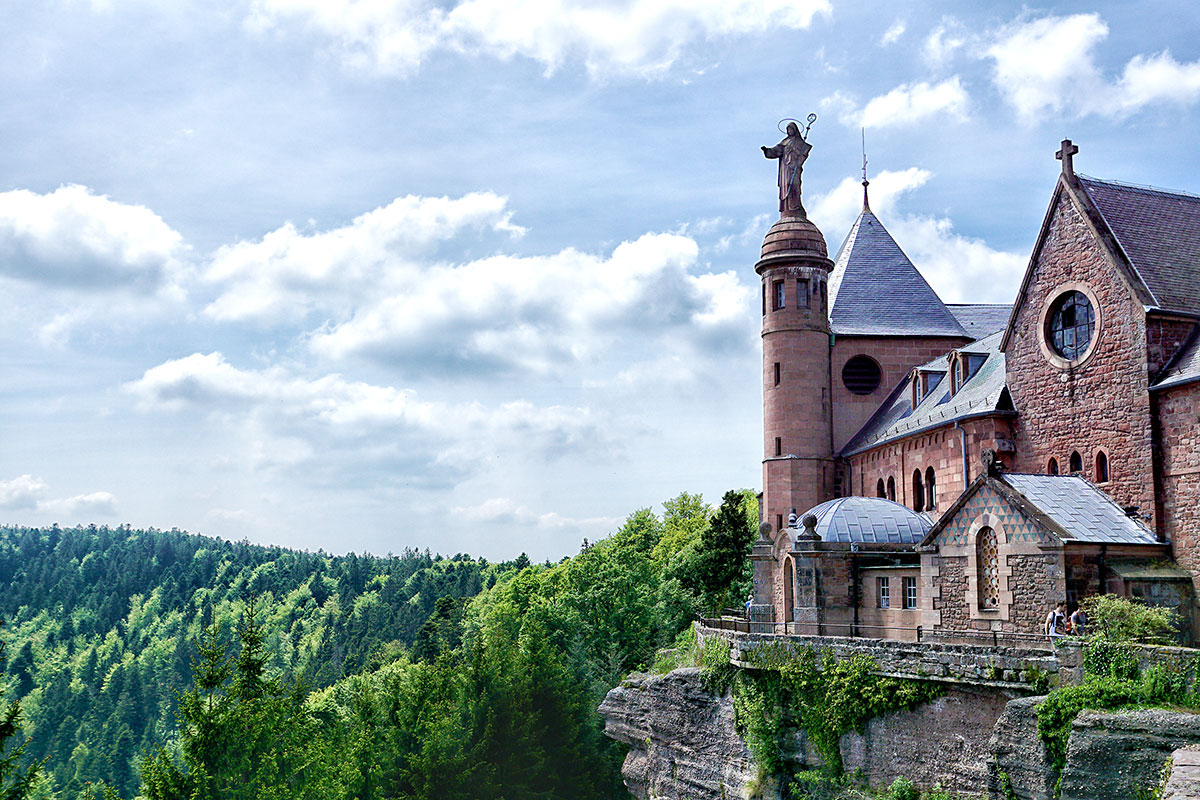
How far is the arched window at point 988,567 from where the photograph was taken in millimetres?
31047

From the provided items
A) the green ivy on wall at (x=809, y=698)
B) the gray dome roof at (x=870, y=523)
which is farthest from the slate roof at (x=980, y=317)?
the green ivy on wall at (x=809, y=698)

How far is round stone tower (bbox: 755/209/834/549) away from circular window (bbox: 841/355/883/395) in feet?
4.40

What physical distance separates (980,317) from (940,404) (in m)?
13.3

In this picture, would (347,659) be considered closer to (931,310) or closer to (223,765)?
(931,310)

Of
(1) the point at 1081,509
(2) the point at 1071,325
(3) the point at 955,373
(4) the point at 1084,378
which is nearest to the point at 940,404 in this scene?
(3) the point at 955,373

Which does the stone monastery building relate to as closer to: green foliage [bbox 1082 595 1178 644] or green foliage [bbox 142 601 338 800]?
green foliage [bbox 1082 595 1178 644]

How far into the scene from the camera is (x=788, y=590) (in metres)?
38.8

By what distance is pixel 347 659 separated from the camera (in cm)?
14688

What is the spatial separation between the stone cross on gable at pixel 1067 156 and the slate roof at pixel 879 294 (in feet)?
57.5

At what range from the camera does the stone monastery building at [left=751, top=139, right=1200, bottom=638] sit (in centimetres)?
3003

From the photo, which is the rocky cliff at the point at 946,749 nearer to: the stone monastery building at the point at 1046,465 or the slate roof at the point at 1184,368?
the stone monastery building at the point at 1046,465

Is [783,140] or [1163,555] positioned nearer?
[1163,555]

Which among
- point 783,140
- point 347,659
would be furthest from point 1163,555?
point 347,659

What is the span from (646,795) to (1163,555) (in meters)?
21.8
